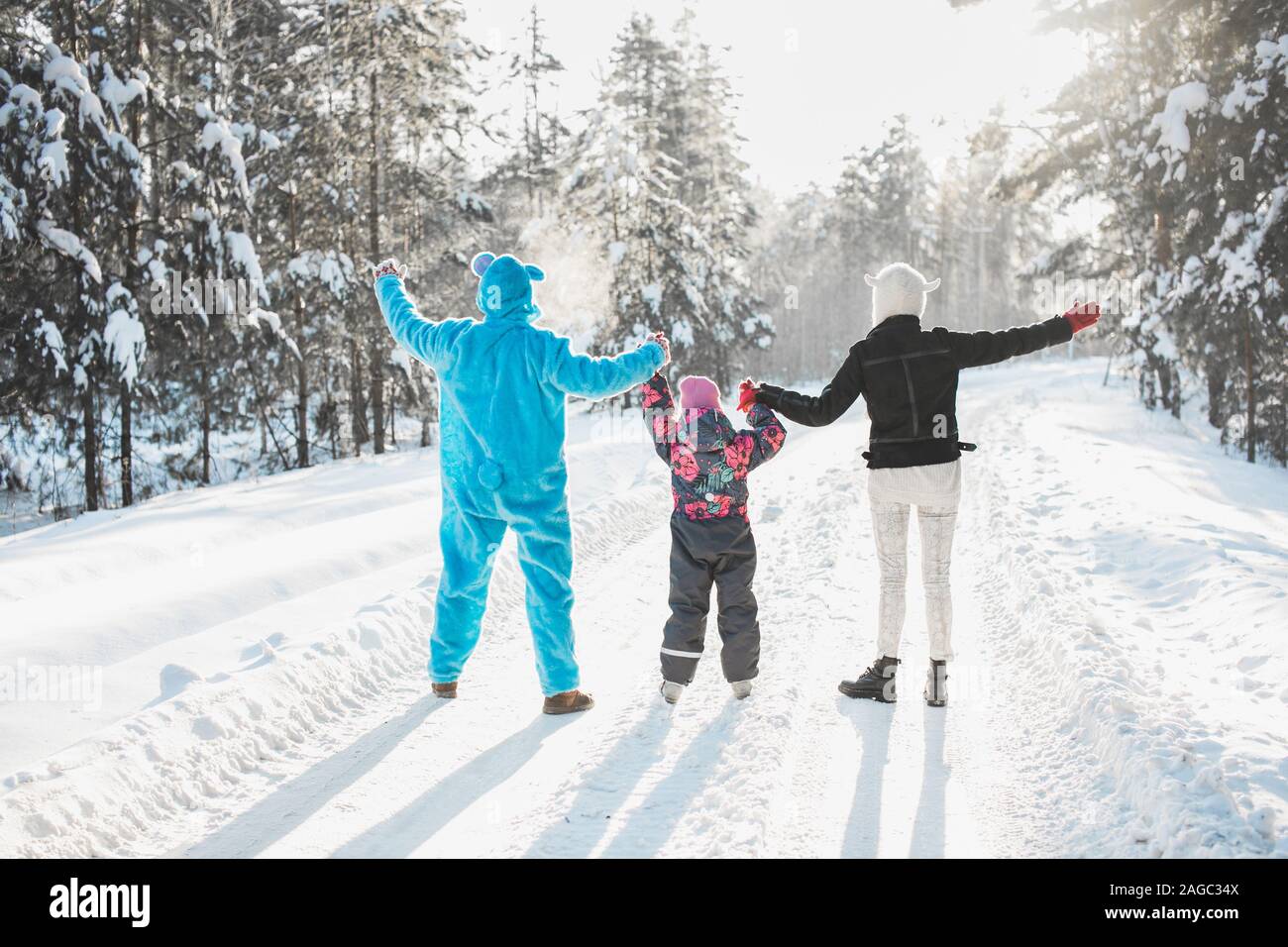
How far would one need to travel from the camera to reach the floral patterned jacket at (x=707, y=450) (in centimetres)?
489

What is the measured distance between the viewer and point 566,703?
481 cm

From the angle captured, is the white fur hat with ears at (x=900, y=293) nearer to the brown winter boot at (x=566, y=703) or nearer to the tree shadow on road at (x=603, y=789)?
the tree shadow on road at (x=603, y=789)

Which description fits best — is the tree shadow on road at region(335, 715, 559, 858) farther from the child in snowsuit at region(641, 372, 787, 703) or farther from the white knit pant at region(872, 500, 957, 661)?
the white knit pant at region(872, 500, 957, 661)

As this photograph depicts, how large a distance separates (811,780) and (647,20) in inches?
1153

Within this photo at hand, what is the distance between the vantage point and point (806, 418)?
16.0ft

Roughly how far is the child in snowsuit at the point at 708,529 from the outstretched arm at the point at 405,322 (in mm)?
1234

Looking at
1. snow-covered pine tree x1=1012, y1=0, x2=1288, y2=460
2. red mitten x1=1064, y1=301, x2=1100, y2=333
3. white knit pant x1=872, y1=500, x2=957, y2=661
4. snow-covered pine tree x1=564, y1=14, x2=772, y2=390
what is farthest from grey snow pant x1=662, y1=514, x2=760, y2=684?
snow-covered pine tree x1=564, y1=14, x2=772, y2=390

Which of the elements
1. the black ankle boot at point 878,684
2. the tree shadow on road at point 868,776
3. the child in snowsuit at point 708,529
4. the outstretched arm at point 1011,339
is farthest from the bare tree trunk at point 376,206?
the tree shadow on road at point 868,776

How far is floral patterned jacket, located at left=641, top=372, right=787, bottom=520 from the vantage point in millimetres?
4887

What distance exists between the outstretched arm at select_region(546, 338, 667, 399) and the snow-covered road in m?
1.75

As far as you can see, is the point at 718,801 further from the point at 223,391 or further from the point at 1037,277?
the point at 1037,277

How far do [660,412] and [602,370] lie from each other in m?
0.46

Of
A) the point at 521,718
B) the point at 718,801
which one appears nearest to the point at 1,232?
the point at 521,718

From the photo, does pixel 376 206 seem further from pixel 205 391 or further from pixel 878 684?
pixel 878 684
